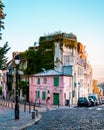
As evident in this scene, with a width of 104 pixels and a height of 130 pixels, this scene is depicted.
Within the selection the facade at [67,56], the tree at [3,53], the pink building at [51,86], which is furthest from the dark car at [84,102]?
the tree at [3,53]

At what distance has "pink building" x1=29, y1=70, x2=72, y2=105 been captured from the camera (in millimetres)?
60688

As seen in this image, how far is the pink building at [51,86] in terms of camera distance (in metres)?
60.7

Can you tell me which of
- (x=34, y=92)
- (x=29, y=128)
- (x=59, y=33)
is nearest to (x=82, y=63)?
(x=59, y=33)

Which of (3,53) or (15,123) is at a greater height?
(3,53)

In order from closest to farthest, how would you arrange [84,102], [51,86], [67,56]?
1. [84,102]
2. [51,86]
3. [67,56]

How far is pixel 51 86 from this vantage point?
62281mm

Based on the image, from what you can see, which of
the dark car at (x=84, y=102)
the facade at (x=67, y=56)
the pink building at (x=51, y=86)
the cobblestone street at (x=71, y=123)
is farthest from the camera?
the facade at (x=67, y=56)

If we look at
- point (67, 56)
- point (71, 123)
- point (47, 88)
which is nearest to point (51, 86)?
point (47, 88)

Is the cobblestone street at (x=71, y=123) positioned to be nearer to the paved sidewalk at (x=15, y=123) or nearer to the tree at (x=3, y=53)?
the paved sidewalk at (x=15, y=123)

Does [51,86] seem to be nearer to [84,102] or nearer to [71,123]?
[84,102]

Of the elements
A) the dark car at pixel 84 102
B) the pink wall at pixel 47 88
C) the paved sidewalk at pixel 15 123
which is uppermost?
the pink wall at pixel 47 88

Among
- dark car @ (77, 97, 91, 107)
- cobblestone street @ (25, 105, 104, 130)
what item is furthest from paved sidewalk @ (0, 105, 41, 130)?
dark car @ (77, 97, 91, 107)

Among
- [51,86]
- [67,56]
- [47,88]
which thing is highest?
[67,56]

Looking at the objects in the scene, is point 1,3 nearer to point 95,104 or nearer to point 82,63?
point 95,104
